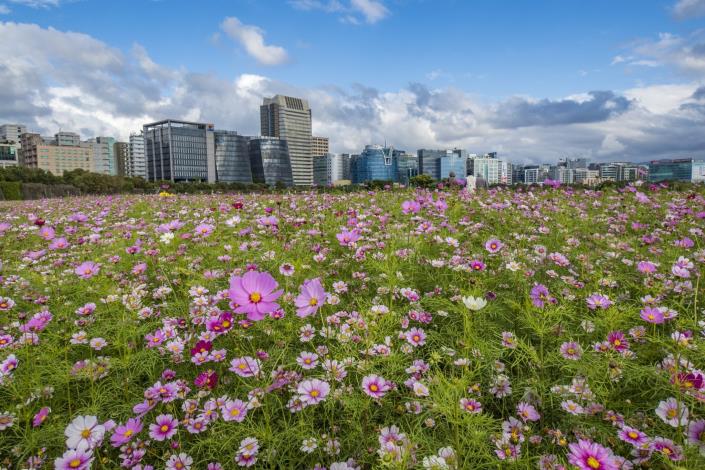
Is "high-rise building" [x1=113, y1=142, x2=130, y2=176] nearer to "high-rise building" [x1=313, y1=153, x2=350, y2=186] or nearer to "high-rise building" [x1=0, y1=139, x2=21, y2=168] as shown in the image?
"high-rise building" [x1=0, y1=139, x2=21, y2=168]

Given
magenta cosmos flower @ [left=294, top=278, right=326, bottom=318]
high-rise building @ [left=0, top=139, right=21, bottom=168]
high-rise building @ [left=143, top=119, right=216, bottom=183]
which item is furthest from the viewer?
high-rise building @ [left=143, top=119, right=216, bottom=183]

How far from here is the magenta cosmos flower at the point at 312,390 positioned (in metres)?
1.15

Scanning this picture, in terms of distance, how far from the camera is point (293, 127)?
465ft

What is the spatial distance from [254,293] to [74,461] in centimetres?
66

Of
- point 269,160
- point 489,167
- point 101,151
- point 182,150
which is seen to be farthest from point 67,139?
point 489,167

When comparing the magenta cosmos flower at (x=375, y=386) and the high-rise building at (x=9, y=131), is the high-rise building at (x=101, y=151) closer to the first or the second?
the high-rise building at (x=9, y=131)

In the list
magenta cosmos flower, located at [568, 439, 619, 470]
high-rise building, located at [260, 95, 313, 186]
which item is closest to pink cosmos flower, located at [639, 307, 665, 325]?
magenta cosmos flower, located at [568, 439, 619, 470]

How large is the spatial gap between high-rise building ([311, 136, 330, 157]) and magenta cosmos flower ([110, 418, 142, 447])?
154739 millimetres

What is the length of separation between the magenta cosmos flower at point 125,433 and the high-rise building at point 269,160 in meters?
103

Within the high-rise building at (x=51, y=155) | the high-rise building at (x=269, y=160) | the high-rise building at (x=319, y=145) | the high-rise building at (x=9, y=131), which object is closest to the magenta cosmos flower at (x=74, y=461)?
the high-rise building at (x=269, y=160)

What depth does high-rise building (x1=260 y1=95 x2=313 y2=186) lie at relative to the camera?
138125 millimetres

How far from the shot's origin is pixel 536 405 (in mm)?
1260

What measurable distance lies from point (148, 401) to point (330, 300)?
823mm

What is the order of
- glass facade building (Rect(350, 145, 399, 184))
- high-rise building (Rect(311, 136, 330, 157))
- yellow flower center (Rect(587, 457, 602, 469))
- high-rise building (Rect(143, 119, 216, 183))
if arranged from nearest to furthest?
1. yellow flower center (Rect(587, 457, 602, 469))
2. high-rise building (Rect(143, 119, 216, 183))
3. glass facade building (Rect(350, 145, 399, 184))
4. high-rise building (Rect(311, 136, 330, 157))
